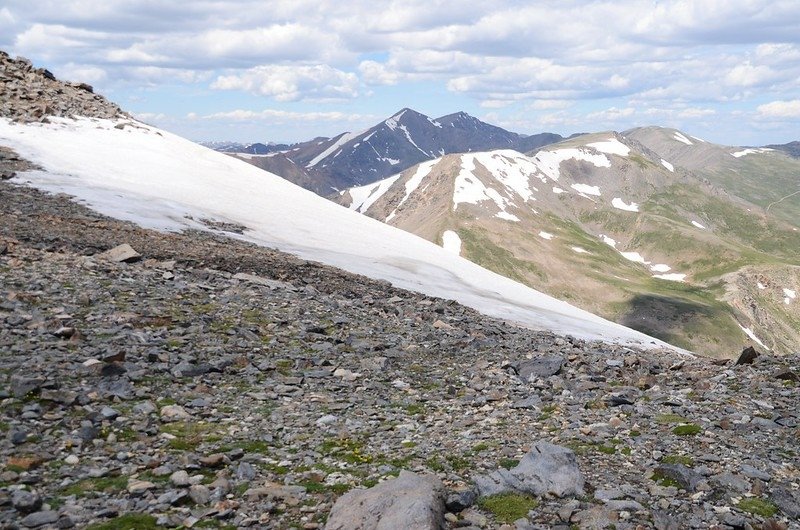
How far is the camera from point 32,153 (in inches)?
2176

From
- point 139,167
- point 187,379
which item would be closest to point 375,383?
point 187,379

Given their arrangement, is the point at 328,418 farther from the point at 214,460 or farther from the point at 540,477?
the point at 540,477

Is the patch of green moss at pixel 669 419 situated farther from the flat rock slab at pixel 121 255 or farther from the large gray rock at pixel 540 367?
the flat rock slab at pixel 121 255

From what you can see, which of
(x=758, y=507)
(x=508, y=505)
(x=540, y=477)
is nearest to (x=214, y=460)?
(x=508, y=505)

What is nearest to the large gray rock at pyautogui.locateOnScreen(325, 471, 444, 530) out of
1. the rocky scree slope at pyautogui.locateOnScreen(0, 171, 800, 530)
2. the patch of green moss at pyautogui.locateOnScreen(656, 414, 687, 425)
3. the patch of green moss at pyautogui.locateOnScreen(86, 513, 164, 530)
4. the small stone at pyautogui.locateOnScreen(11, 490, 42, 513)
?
the rocky scree slope at pyautogui.locateOnScreen(0, 171, 800, 530)

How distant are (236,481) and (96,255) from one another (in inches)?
791

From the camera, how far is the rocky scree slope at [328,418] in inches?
436

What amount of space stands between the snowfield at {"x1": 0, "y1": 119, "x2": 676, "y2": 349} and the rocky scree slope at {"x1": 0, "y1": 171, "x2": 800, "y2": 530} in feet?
69.2

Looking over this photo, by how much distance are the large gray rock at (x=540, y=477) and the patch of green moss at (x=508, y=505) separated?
0.17 m

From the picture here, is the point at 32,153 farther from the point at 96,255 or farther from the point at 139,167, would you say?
the point at 96,255

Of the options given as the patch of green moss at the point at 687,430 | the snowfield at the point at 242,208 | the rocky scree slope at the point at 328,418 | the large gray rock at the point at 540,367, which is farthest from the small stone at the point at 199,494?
the snowfield at the point at 242,208

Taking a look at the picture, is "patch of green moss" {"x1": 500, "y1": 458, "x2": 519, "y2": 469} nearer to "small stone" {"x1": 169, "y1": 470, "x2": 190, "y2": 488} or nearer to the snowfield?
"small stone" {"x1": 169, "y1": 470, "x2": 190, "y2": 488}

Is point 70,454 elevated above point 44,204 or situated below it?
below

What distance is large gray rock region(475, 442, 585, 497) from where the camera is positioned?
468 inches
